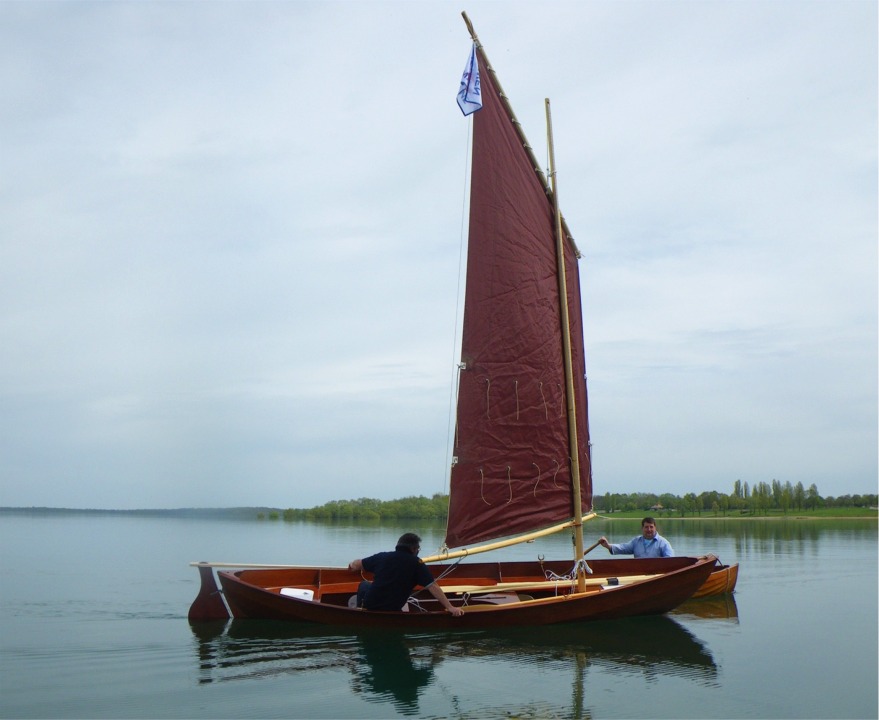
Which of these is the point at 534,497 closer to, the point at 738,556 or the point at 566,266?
the point at 566,266

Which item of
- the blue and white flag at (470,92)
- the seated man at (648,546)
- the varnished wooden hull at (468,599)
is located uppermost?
the blue and white flag at (470,92)

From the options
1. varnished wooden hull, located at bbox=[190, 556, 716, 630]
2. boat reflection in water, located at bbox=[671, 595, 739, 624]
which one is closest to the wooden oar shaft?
varnished wooden hull, located at bbox=[190, 556, 716, 630]

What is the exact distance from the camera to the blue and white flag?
14.6 m

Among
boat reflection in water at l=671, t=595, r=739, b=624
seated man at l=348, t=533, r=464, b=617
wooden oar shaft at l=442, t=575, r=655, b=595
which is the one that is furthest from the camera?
boat reflection in water at l=671, t=595, r=739, b=624

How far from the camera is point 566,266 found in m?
15.5

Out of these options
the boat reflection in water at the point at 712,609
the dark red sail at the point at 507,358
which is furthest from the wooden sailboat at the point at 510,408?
the boat reflection in water at the point at 712,609

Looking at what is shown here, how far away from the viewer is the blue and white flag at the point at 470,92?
47.9 feet

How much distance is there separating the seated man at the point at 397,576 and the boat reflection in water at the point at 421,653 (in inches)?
19.9

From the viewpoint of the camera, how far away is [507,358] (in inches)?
568

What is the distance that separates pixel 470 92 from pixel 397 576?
28.2 ft

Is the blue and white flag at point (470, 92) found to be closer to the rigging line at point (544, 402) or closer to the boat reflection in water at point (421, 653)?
the rigging line at point (544, 402)

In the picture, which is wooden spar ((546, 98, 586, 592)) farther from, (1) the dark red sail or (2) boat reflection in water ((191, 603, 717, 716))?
(2) boat reflection in water ((191, 603, 717, 716))

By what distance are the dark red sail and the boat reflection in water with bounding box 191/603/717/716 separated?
210cm

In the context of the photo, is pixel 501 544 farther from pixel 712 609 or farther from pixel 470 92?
pixel 470 92
